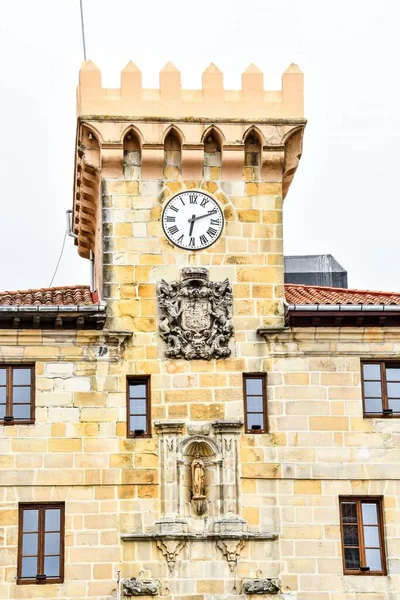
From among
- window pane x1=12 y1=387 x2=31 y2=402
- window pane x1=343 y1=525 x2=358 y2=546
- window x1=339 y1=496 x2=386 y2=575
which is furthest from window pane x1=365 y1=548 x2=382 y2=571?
window pane x1=12 y1=387 x2=31 y2=402

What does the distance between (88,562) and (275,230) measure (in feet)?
28.3

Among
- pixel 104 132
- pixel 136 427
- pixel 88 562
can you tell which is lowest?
pixel 88 562

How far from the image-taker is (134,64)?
124 ft

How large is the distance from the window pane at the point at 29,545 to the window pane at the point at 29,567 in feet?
0.48

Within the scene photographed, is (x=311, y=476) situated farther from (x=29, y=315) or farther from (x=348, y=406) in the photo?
(x=29, y=315)

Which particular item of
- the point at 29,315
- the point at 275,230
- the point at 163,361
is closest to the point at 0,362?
the point at 29,315

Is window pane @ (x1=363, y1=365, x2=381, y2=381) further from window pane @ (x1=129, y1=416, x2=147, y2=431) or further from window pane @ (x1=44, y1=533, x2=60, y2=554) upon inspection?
window pane @ (x1=44, y1=533, x2=60, y2=554)

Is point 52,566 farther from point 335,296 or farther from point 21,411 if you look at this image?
point 335,296

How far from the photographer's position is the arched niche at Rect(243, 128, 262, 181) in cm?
3772

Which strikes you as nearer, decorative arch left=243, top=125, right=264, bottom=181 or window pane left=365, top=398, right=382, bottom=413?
window pane left=365, top=398, right=382, bottom=413

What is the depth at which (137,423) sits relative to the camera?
118 feet

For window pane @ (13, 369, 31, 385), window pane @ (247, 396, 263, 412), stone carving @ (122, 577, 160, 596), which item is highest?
window pane @ (13, 369, 31, 385)

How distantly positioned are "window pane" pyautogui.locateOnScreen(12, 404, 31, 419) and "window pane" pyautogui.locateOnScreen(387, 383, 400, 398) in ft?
26.1

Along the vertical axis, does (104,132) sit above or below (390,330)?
above
